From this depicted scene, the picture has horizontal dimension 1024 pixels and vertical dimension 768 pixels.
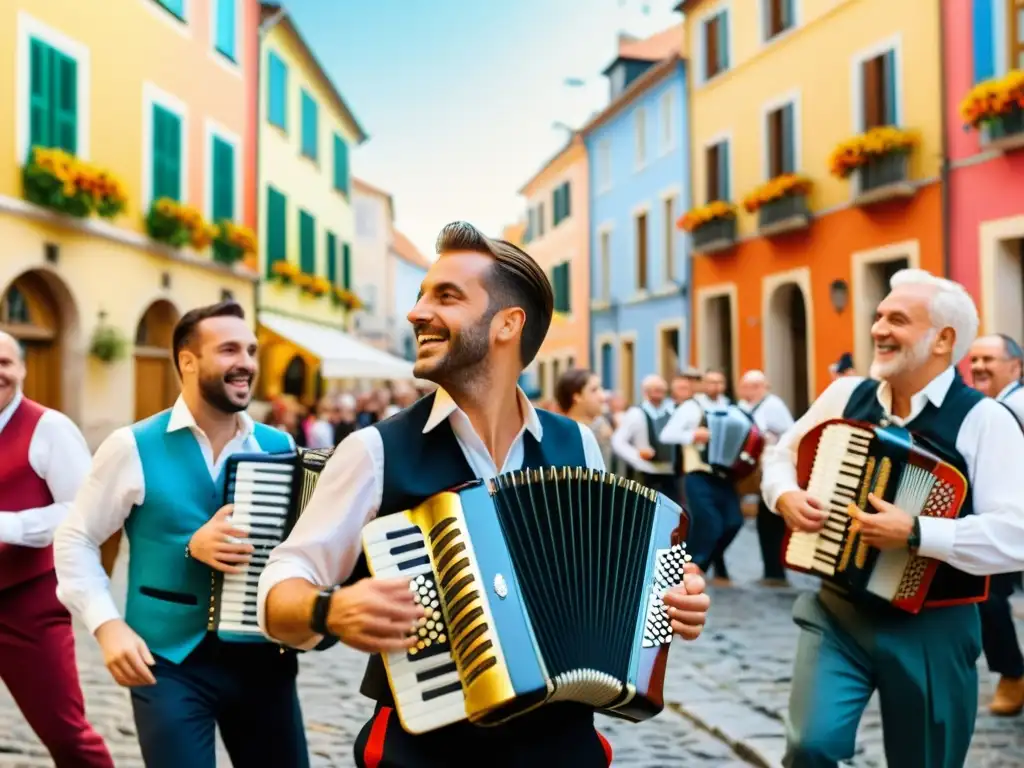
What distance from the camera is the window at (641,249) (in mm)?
28031

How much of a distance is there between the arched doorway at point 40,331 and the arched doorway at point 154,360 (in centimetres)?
250

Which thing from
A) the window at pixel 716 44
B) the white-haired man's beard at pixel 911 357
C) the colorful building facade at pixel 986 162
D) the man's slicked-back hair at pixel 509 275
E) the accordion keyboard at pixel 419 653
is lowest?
the accordion keyboard at pixel 419 653

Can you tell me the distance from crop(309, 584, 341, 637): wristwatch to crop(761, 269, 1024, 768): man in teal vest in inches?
77.9

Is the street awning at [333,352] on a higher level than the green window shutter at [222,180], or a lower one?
lower

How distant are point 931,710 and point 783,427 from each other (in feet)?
25.3

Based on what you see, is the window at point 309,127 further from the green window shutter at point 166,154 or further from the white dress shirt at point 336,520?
the white dress shirt at point 336,520

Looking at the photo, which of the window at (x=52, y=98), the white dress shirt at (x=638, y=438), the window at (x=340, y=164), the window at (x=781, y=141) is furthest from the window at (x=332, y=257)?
the white dress shirt at (x=638, y=438)

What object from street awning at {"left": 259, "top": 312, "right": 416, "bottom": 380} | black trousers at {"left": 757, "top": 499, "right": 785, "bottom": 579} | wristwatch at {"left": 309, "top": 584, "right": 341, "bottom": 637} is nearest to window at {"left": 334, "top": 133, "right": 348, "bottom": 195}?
street awning at {"left": 259, "top": 312, "right": 416, "bottom": 380}

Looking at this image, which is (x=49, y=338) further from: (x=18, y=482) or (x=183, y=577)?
(x=183, y=577)

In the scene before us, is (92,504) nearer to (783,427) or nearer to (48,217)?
(783,427)

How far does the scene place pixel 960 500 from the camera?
3674 millimetres

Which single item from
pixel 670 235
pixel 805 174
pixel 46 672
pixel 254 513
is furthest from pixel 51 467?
pixel 670 235

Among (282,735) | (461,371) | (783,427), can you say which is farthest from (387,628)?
(783,427)

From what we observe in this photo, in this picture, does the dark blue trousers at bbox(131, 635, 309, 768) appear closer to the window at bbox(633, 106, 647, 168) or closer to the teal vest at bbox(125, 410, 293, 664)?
the teal vest at bbox(125, 410, 293, 664)
